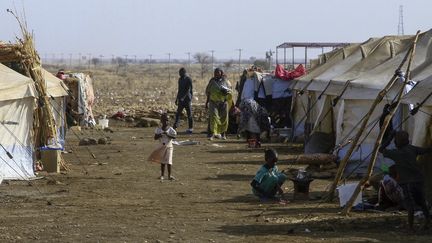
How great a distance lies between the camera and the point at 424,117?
12.0 meters

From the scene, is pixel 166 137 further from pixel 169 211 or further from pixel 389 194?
pixel 389 194

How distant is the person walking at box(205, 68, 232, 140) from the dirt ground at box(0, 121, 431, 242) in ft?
18.4

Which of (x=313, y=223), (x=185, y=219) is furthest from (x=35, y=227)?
(x=313, y=223)

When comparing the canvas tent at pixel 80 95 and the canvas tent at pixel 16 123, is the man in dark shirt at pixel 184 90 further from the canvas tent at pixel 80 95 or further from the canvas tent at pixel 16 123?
the canvas tent at pixel 16 123

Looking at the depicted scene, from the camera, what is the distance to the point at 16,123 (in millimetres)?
15898

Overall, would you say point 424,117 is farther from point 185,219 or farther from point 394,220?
point 185,219

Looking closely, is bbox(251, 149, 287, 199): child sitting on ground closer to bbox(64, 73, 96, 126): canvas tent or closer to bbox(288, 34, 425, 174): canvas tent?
bbox(288, 34, 425, 174): canvas tent

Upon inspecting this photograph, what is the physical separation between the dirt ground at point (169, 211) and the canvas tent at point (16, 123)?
45 cm

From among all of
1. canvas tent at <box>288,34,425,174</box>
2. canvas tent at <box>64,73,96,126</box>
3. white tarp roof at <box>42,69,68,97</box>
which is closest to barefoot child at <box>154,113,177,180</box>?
canvas tent at <box>288,34,425,174</box>

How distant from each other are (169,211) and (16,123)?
15.2 feet

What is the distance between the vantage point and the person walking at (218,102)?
80.6 feet

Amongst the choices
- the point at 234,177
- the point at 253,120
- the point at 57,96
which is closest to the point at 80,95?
the point at 253,120

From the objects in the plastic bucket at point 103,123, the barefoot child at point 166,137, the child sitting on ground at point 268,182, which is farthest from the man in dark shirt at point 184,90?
the child sitting on ground at point 268,182

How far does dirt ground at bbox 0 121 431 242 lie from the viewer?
10.4 metres
